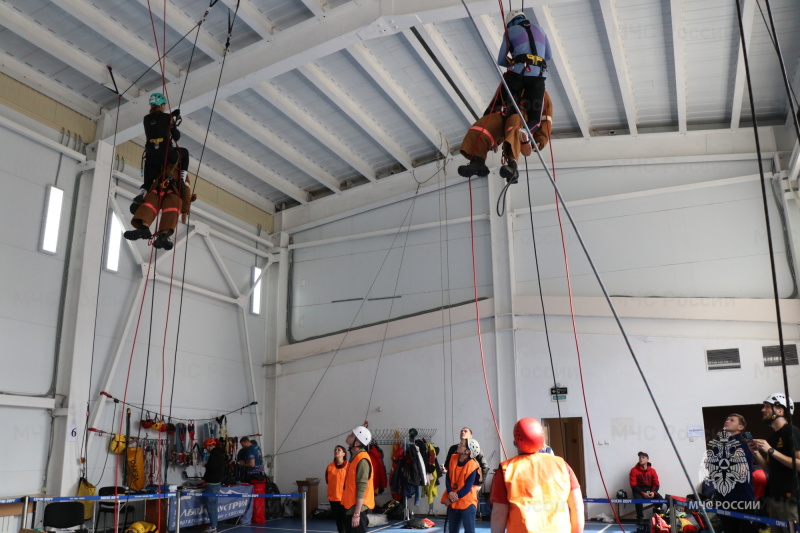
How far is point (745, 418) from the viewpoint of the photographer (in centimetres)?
1305

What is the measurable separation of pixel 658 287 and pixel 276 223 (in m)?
8.25

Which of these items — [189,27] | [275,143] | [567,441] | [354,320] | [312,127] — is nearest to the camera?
[189,27]

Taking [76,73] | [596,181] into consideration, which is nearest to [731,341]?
[596,181]

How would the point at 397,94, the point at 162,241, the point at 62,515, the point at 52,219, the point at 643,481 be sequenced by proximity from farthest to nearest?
the point at 397,94 < the point at 643,481 < the point at 52,219 < the point at 162,241 < the point at 62,515

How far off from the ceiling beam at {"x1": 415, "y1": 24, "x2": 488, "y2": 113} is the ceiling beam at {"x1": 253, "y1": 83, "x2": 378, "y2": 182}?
274 cm

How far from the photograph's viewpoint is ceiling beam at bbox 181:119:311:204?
39.1ft

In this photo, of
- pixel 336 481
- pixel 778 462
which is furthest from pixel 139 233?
pixel 778 462

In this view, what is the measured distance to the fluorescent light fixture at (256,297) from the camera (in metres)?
14.3

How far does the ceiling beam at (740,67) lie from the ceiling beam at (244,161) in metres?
8.09

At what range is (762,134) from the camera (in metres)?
11.4

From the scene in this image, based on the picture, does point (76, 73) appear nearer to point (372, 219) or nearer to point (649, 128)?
point (372, 219)

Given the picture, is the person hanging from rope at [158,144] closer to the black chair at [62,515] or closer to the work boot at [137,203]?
the work boot at [137,203]

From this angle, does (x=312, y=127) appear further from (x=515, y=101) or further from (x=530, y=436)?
(x=530, y=436)

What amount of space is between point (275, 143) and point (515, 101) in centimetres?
760
